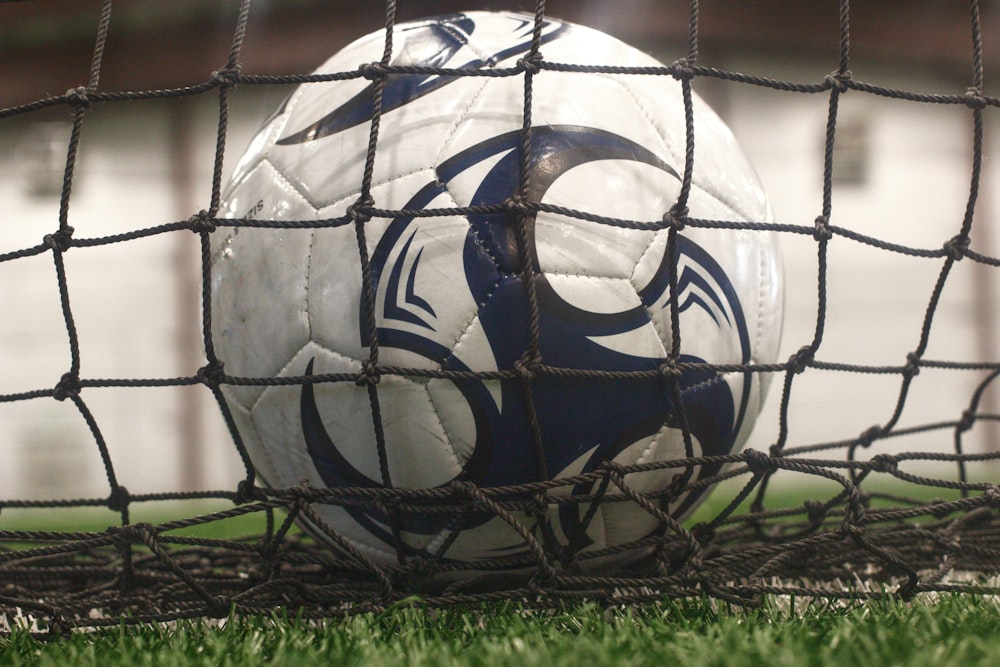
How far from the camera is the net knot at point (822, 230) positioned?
41.2 inches

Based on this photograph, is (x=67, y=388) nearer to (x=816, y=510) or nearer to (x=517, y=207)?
(x=517, y=207)

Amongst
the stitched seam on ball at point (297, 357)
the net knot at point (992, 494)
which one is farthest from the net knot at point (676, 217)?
the net knot at point (992, 494)

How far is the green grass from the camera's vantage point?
0.73m

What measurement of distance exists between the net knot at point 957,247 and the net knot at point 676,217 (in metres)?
0.37

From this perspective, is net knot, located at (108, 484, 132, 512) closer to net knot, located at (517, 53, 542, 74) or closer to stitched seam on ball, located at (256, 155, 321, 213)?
stitched seam on ball, located at (256, 155, 321, 213)

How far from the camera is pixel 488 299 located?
92 cm

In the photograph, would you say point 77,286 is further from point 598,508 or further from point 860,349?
point 598,508

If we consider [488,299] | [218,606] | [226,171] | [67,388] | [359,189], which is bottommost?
[218,606]

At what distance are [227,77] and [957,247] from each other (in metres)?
0.90

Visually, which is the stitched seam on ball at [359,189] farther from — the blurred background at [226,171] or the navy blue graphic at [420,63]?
the blurred background at [226,171]

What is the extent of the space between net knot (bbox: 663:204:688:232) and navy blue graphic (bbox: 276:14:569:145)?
0.88ft

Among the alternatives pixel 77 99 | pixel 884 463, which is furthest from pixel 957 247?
pixel 77 99

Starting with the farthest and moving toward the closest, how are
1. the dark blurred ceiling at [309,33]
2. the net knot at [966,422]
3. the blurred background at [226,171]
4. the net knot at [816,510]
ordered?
the blurred background at [226,171], the dark blurred ceiling at [309,33], the net knot at [966,422], the net knot at [816,510]

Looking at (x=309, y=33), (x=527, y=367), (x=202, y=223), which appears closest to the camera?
(x=527, y=367)
